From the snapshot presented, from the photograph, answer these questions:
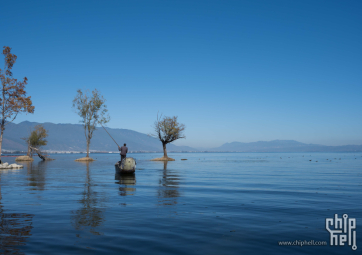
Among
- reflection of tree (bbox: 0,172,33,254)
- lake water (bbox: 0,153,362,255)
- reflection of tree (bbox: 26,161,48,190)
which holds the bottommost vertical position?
reflection of tree (bbox: 26,161,48,190)

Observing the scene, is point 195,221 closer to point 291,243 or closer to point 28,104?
point 291,243

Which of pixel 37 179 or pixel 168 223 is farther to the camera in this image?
pixel 37 179

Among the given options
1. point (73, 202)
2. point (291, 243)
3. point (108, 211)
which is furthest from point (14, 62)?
point (291, 243)

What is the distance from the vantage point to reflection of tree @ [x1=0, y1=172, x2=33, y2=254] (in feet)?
21.0

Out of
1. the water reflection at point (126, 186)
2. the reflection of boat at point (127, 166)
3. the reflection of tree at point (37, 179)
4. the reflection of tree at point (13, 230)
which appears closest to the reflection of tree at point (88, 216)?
the reflection of tree at point (13, 230)

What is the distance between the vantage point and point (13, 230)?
7715mm

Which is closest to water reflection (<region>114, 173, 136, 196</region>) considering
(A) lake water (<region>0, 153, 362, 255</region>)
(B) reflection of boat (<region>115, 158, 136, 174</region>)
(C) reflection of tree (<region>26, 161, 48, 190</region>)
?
(B) reflection of boat (<region>115, 158, 136, 174</region>)

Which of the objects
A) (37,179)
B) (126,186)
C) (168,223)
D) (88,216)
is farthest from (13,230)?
(37,179)

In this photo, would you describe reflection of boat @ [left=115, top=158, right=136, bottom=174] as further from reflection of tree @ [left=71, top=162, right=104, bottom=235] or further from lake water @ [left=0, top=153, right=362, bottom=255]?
reflection of tree @ [left=71, top=162, right=104, bottom=235]

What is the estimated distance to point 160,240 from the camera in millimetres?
7074

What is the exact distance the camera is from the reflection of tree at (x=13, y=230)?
639 centimetres

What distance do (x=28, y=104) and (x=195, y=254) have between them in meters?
42.1

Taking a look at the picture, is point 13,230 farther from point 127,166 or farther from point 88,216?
point 127,166

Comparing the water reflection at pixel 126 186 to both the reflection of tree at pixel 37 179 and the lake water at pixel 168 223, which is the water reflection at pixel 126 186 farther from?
the reflection of tree at pixel 37 179
